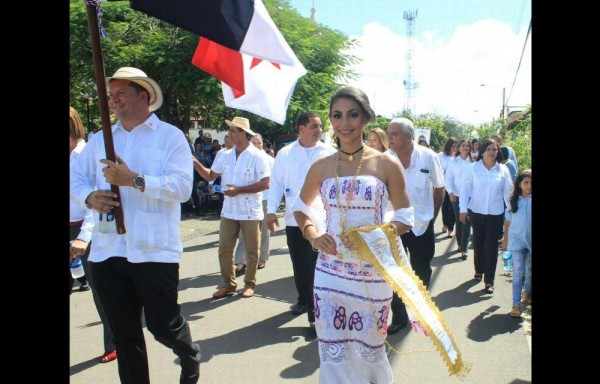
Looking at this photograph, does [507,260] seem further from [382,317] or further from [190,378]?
[190,378]

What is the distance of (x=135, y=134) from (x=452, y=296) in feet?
15.8

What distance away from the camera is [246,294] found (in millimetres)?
6949

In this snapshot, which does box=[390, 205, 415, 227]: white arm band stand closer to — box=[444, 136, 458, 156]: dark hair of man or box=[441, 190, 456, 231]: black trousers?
box=[441, 190, 456, 231]: black trousers

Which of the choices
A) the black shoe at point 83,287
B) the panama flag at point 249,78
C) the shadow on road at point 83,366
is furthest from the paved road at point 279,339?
the panama flag at point 249,78

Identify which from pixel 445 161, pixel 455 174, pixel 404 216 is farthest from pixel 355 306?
pixel 445 161

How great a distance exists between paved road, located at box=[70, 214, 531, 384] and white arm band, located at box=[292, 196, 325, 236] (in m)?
1.04

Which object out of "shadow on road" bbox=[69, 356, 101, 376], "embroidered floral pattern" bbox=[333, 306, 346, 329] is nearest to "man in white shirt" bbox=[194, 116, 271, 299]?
"shadow on road" bbox=[69, 356, 101, 376]

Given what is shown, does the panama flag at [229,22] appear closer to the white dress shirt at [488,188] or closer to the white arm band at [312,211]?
A: the white arm band at [312,211]

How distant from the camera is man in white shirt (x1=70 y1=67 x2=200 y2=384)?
3518 millimetres

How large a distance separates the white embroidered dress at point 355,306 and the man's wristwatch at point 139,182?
113cm

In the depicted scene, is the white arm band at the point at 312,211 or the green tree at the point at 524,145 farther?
the green tree at the point at 524,145

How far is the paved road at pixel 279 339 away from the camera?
454cm
